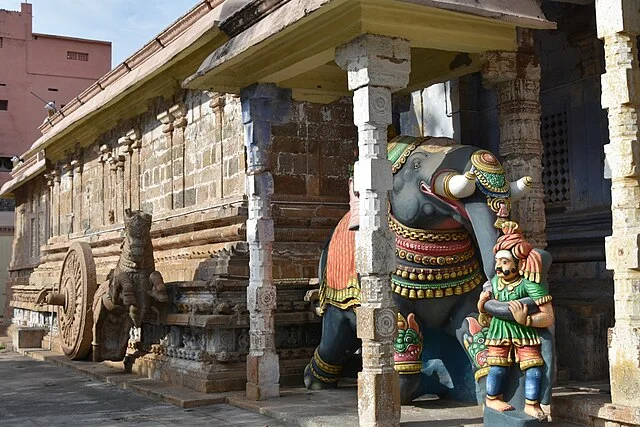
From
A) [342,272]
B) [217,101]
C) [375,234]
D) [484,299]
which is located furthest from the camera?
[217,101]

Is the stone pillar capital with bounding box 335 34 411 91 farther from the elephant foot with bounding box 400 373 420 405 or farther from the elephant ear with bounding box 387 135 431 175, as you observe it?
the elephant foot with bounding box 400 373 420 405

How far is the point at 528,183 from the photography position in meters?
6.23

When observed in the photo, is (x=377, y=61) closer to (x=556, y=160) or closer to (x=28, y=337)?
(x=556, y=160)

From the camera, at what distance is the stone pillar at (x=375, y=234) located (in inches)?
234

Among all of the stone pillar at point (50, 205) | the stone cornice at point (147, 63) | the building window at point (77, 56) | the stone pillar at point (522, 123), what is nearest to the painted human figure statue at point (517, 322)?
the stone pillar at point (522, 123)

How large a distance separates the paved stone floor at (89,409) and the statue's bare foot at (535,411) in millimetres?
2066

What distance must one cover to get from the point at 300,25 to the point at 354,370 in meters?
3.57

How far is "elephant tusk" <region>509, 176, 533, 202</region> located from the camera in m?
6.24

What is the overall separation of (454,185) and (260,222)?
7.49 feet

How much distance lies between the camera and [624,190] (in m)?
5.43

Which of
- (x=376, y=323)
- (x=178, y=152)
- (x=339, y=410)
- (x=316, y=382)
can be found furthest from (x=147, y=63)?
(x=376, y=323)

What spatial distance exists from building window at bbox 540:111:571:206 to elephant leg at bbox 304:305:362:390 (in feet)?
8.78

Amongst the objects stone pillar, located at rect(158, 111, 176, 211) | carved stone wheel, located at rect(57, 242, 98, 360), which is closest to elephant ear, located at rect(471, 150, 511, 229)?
stone pillar, located at rect(158, 111, 176, 211)

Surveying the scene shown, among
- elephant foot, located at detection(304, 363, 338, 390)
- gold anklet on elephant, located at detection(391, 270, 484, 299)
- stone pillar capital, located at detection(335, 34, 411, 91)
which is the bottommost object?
elephant foot, located at detection(304, 363, 338, 390)
